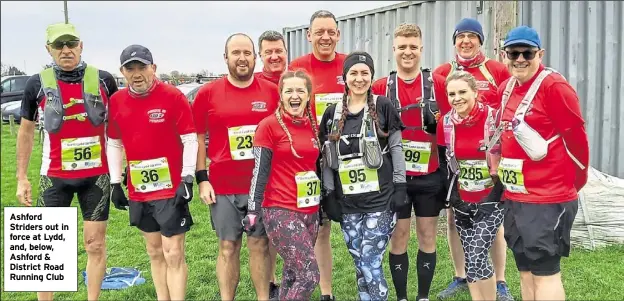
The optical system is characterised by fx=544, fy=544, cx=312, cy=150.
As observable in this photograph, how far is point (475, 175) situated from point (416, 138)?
1.67 ft

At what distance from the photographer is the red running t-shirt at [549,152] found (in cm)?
290

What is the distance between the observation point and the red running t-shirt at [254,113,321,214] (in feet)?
11.3

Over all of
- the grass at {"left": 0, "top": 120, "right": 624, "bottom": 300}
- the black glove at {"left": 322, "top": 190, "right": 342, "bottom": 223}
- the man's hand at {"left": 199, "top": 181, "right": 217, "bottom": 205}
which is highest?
the man's hand at {"left": 199, "top": 181, "right": 217, "bottom": 205}

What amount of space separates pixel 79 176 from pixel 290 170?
1591 mm

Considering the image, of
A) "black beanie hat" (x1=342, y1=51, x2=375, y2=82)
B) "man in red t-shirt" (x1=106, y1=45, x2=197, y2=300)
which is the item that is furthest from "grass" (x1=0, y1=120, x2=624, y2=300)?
"black beanie hat" (x1=342, y1=51, x2=375, y2=82)

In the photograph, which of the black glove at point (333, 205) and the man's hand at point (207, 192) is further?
the man's hand at point (207, 192)

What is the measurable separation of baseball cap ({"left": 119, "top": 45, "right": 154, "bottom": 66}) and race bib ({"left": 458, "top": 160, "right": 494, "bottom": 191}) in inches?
84.5

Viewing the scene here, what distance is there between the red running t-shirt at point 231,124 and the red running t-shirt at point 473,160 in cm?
128

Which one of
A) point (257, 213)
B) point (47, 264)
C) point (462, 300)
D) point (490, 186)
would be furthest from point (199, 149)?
point (462, 300)

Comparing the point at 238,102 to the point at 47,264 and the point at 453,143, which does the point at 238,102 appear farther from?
the point at 47,264

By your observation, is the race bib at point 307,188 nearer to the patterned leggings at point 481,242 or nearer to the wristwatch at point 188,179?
the wristwatch at point 188,179

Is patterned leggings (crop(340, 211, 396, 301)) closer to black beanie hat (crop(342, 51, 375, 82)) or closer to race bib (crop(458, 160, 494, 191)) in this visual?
race bib (crop(458, 160, 494, 191))

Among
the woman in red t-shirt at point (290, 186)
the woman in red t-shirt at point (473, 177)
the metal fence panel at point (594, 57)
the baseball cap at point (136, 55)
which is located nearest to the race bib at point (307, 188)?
the woman in red t-shirt at point (290, 186)

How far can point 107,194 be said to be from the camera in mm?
3996
